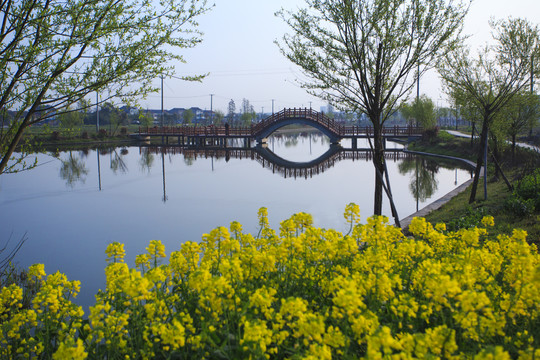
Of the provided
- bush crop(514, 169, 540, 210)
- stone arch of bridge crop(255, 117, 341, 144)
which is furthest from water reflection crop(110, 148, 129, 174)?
bush crop(514, 169, 540, 210)

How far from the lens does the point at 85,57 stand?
527 cm

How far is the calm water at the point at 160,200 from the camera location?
10.1 m

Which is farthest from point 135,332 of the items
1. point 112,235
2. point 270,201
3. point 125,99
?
point 270,201

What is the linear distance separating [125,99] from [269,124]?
130ft

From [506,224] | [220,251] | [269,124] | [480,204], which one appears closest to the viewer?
[220,251]

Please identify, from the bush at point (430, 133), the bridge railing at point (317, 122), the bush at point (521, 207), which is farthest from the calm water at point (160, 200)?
the bridge railing at point (317, 122)

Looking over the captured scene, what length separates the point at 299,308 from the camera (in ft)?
8.05

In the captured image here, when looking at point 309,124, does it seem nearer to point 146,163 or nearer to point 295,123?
point 295,123

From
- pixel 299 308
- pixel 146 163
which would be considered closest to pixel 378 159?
pixel 299 308

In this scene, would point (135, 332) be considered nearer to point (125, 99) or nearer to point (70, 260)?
point (125, 99)

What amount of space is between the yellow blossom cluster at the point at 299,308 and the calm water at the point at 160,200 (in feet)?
8.51

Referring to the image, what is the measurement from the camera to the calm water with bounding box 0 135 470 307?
1014 cm

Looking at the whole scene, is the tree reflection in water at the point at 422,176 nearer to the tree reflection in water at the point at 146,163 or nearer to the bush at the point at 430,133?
the bush at the point at 430,133

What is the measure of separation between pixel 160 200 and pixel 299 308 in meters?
14.1
